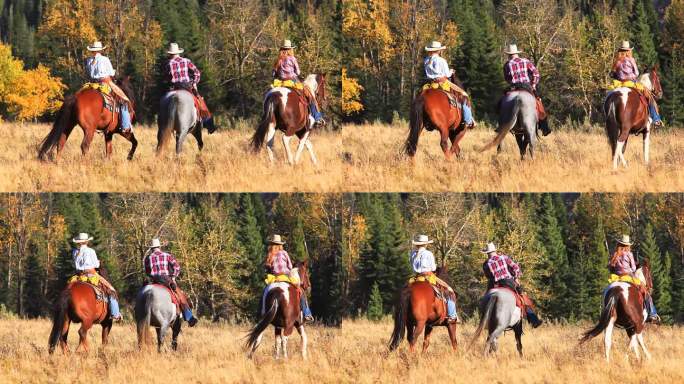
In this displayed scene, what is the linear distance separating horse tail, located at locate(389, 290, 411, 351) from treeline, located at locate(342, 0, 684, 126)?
3569 cm

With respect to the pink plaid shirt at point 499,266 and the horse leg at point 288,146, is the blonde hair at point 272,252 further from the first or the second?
the pink plaid shirt at point 499,266

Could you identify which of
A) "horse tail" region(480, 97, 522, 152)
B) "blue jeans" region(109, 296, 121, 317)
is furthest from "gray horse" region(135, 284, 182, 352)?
"horse tail" region(480, 97, 522, 152)

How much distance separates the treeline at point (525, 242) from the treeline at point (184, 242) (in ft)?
4.38

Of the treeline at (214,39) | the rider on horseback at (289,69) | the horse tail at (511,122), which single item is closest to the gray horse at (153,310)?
the rider on horseback at (289,69)

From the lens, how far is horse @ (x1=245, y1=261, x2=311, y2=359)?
57.4 feet

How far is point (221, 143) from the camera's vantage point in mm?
24531

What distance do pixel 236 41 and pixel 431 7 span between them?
34.4 feet

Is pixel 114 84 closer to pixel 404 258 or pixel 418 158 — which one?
pixel 418 158

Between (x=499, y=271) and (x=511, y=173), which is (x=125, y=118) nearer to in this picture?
(x=511, y=173)

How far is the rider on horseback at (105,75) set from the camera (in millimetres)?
18766

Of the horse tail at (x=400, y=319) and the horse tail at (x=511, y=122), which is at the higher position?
the horse tail at (x=511, y=122)

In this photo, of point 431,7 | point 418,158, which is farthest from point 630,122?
point 431,7

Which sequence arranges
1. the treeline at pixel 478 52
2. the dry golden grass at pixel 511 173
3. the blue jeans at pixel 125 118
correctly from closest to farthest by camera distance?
the dry golden grass at pixel 511 173
the blue jeans at pixel 125 118
the treeline at pixel 478 52

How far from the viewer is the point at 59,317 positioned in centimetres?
1791
